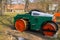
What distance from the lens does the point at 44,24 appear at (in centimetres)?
1419

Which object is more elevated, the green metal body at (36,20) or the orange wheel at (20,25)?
the green metal body at (36,20)

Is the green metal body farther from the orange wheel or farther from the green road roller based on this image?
the orange wheel

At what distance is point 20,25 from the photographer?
614 inches

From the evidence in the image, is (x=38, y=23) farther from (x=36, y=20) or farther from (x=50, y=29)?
(x=50, y=29)

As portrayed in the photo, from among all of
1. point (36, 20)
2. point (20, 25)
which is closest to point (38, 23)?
point (36, 20)

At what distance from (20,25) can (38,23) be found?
1.84 meters

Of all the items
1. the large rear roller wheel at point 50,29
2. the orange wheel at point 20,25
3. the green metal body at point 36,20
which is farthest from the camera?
the orange wheel at point 20,25

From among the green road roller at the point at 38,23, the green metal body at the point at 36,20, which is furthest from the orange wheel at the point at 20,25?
the green metal body at the point at 36,20

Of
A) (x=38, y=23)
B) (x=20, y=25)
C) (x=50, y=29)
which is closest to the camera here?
(x=50, y=29)

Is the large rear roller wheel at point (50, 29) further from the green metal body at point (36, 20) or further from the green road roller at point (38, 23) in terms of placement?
the green metal body at point (36, 20)

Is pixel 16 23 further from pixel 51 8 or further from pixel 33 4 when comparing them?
pixel 33 4

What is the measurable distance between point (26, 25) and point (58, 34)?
2.71 m

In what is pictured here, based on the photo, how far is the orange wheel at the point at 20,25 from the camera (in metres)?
15.3

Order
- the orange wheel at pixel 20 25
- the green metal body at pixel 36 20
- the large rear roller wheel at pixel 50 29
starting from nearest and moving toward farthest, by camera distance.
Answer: the large rear roller wheel at pixel 50 29, the green metal body at pixel 36 20, the orange wheel at pixel 20 25
